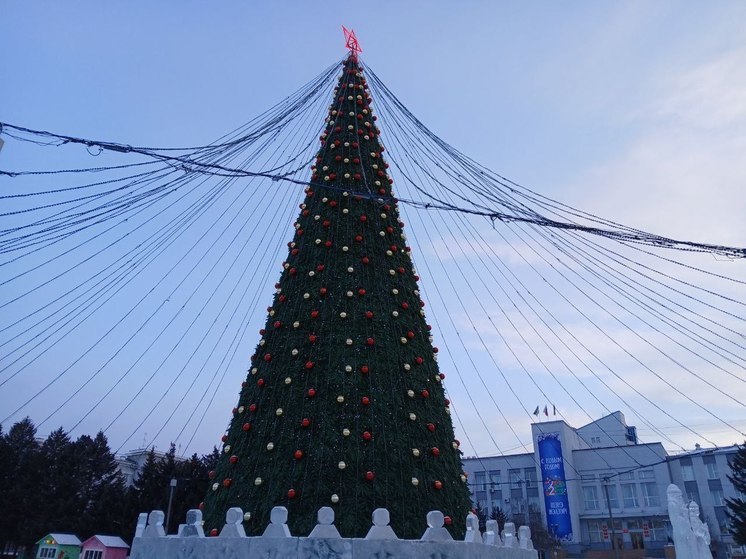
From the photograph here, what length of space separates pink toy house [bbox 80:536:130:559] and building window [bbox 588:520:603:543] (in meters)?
43.5

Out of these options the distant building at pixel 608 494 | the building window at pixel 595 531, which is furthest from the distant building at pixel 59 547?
the building window at pixel 595 531

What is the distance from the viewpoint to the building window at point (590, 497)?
5222 centimetres

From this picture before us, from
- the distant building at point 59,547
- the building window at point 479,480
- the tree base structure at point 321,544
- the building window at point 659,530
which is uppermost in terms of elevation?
the building window at point 479,480

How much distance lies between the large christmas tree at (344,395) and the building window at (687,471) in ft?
176

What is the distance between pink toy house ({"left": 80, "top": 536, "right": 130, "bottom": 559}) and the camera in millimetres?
25250

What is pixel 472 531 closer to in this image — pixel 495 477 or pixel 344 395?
pixel 344 395

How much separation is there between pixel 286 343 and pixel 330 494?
246 cm

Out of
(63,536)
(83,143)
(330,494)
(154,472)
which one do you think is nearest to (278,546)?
(330,494)

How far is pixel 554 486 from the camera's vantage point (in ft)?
169

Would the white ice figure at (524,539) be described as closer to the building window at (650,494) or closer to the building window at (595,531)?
the building window at (650,494)

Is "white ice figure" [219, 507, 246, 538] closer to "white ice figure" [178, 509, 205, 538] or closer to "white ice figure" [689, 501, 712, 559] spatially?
"white ice figure" [178, 509, 205, 538]

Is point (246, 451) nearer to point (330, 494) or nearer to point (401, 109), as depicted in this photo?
point (330, 494)

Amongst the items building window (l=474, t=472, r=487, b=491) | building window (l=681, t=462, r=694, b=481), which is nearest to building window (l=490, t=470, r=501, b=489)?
building window (l=474, t=472, r=487, b=491)

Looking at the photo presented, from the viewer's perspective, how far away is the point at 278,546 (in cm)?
532
